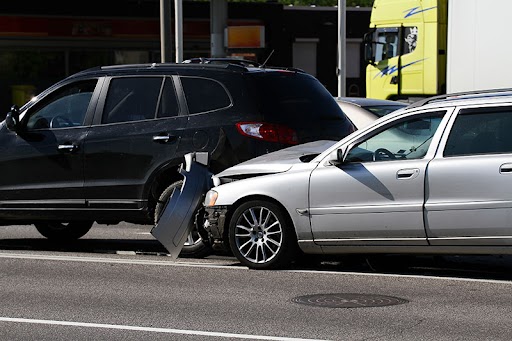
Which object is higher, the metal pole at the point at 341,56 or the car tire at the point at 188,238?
the metal pole at the point at 341,56

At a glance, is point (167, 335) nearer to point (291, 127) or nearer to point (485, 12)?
point (291, 127)

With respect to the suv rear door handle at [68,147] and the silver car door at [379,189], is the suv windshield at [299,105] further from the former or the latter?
the suv rear door handle at [68,147]

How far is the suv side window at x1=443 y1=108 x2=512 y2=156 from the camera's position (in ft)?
32.7

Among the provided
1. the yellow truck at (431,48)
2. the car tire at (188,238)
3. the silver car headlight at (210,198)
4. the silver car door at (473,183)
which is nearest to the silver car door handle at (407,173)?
the silver car door at (473,183)

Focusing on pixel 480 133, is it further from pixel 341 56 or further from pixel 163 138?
pixel 341 56

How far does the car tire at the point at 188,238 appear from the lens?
1204 cm

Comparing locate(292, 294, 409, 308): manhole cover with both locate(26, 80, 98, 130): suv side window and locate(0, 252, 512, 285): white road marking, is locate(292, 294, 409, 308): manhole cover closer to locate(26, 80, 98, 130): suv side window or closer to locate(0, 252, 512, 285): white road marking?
locate(0, 252, 512, 285): white road marking

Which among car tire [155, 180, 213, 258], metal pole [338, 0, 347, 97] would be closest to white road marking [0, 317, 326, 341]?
car tire [155, 180, 213, 258]

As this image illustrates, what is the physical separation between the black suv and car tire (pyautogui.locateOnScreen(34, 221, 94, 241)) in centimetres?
104

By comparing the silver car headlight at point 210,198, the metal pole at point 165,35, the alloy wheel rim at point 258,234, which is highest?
the metal pole at point 165,35

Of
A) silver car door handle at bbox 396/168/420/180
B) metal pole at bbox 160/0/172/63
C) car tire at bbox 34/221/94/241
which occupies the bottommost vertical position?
car tire at bbox 34/221/94/241

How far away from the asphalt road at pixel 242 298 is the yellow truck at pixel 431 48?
521 centimetres

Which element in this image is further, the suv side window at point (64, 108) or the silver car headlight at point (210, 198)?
the suv side window at point (64, 108)

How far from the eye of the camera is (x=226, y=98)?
1209 centimetres
